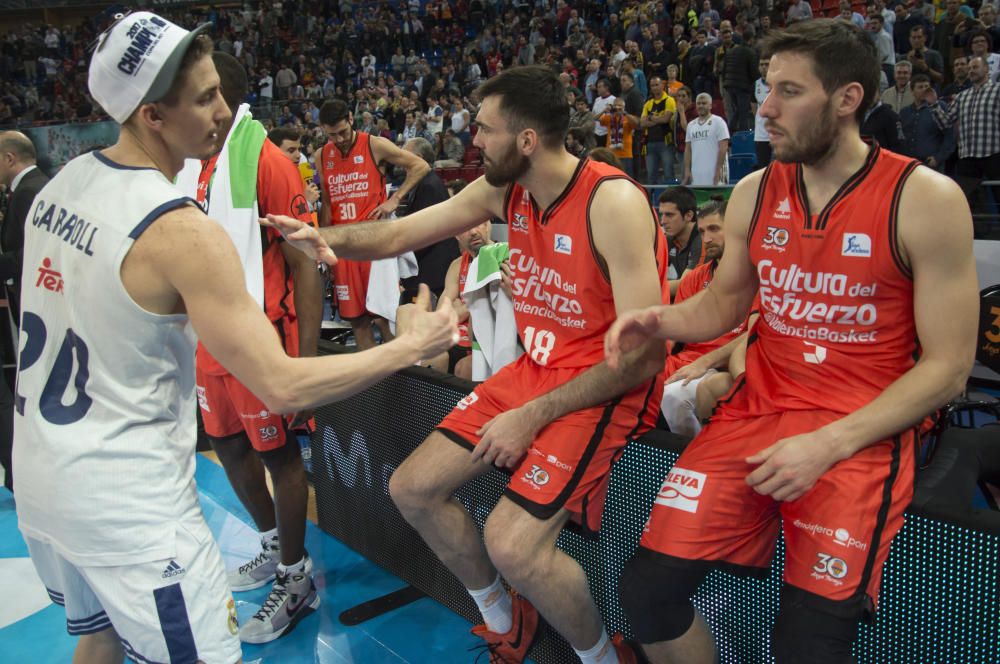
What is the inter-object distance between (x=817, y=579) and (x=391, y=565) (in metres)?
2.35

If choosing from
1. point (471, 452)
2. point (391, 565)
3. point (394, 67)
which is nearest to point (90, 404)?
point (471, 452)

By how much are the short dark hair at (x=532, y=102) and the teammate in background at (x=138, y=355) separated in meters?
1.03

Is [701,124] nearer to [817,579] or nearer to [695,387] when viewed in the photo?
[695,387]

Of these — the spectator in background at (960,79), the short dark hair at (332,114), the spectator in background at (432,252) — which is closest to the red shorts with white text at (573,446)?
the spectator in background at (432,252)

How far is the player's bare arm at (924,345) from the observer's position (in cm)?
192

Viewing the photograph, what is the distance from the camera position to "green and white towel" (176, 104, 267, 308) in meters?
3.10

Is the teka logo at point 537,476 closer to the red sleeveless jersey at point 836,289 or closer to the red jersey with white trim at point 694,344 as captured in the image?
the red sleeveless jersey at point 836,289

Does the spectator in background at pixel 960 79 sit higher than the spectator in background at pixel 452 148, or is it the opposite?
the spectator in background at pixel 960 79

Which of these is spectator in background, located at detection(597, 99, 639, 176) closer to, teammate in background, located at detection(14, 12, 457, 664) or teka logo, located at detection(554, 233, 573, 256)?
teka logo, located at detection(554, 233, 573, 256)

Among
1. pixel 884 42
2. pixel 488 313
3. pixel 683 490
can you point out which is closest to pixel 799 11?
pixel 884 42

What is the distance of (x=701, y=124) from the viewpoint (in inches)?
399

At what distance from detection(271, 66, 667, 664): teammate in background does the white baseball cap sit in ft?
2.31

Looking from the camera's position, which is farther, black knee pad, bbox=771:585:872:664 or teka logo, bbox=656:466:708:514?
teka logo, bbox=656:466:708:514

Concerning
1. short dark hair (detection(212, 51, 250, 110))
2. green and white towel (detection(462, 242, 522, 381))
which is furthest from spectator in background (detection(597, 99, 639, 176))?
short dark hair (detection(212, 51, 250, 110))
